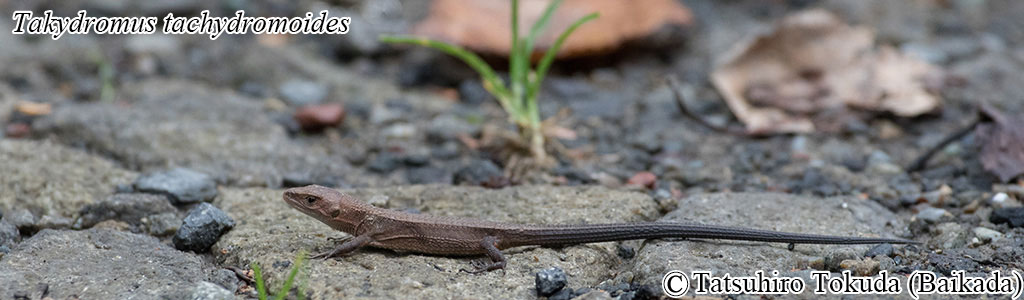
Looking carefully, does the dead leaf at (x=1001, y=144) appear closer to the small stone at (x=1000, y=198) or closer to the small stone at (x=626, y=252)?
the small stone at (x=1000, y=198)

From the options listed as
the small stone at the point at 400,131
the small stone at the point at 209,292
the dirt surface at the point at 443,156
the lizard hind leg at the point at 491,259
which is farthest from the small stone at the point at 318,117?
the small stone at the point at 209,292

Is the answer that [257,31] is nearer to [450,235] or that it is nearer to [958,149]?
[450,235]

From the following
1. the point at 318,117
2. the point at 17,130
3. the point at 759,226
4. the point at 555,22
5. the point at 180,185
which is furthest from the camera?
the point at 555,22

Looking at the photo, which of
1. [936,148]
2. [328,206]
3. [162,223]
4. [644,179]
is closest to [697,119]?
[644,179]

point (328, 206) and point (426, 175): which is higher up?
point (426, 175)

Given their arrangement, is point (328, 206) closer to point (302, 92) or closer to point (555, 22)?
point (302, 92)

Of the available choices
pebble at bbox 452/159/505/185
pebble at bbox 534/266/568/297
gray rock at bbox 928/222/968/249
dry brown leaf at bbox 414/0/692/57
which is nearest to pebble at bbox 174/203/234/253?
pebble at bbox 452/159/505/185

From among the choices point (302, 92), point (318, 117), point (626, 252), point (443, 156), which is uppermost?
point (302, 92)

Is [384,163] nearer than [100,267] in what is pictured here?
No
